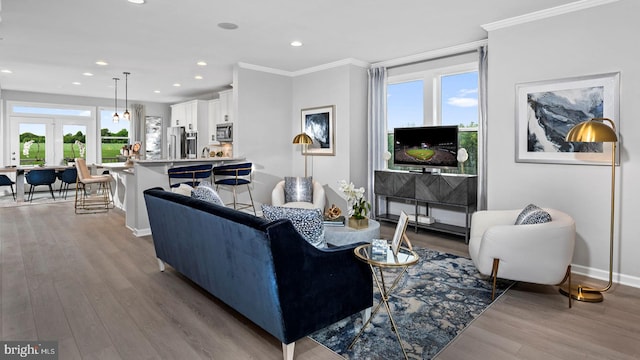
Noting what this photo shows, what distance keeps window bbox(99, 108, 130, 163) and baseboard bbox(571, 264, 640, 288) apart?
10.9 meters

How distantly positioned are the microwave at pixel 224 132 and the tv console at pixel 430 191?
3.72 metres

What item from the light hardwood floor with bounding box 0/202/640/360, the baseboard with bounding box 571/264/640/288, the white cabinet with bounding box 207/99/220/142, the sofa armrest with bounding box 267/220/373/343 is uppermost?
the white cabinet with bounding box 207/99/220/142

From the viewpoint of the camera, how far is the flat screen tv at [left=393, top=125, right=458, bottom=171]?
5.15 meters

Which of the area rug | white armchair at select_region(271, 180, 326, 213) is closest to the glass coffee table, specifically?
the area rug

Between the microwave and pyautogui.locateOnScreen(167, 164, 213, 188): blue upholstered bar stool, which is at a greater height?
the microwave

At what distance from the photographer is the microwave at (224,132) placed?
8102mm

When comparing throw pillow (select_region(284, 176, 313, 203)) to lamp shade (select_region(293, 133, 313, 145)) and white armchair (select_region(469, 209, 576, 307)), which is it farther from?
white armchair (select_region(469, 209, 576, 307))

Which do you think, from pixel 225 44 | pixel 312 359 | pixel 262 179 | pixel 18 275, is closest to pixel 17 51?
pixel 225 44

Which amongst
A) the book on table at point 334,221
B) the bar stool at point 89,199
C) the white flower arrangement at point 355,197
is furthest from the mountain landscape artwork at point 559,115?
the bar stool at point 89,199

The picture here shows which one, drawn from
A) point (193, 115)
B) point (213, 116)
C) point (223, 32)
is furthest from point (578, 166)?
point (193, 115)

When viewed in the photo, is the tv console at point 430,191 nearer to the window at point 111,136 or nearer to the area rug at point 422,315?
the area rug at point 422,315

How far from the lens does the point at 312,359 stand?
7.45ft

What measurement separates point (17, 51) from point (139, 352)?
5569 millimetres

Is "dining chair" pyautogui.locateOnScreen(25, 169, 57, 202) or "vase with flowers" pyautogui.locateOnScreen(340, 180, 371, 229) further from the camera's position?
"dining chair" pyautogui.locateOnScreen(25, 169, 57, 202)
